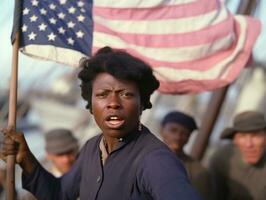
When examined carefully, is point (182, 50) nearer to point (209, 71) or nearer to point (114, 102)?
point (209, 71)

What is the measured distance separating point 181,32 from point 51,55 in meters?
1.29

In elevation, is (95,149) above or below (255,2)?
below

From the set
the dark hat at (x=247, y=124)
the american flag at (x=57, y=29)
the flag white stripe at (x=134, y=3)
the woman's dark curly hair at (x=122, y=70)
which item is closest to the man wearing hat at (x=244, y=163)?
the dark hat at (x=247, y=124)

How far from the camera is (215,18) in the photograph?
4.64 meters

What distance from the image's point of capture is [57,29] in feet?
11.7

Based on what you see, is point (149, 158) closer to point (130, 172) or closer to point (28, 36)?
point (130, 172)

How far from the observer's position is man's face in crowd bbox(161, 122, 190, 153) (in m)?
Result: 4.25

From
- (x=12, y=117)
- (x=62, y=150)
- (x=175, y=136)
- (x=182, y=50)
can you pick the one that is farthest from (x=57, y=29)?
(x=182, y=50)

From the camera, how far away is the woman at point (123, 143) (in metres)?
2.28

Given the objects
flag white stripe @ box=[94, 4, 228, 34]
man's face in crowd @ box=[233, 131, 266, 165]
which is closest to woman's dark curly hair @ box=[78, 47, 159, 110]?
man's face in crowd @ box=[233, 131, 266, 165]

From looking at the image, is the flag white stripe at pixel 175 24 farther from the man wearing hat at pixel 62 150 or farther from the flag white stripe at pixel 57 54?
the flag white stripe at pixel 57 54

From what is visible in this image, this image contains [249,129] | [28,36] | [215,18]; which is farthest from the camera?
[215,18]

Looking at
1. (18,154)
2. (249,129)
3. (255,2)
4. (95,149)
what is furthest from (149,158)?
(255,2)

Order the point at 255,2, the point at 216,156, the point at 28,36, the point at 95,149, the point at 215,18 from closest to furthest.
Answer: the point at 95,149, the point at 28,36, the point at 216,156, the point at 215,18, the point at 255,2
